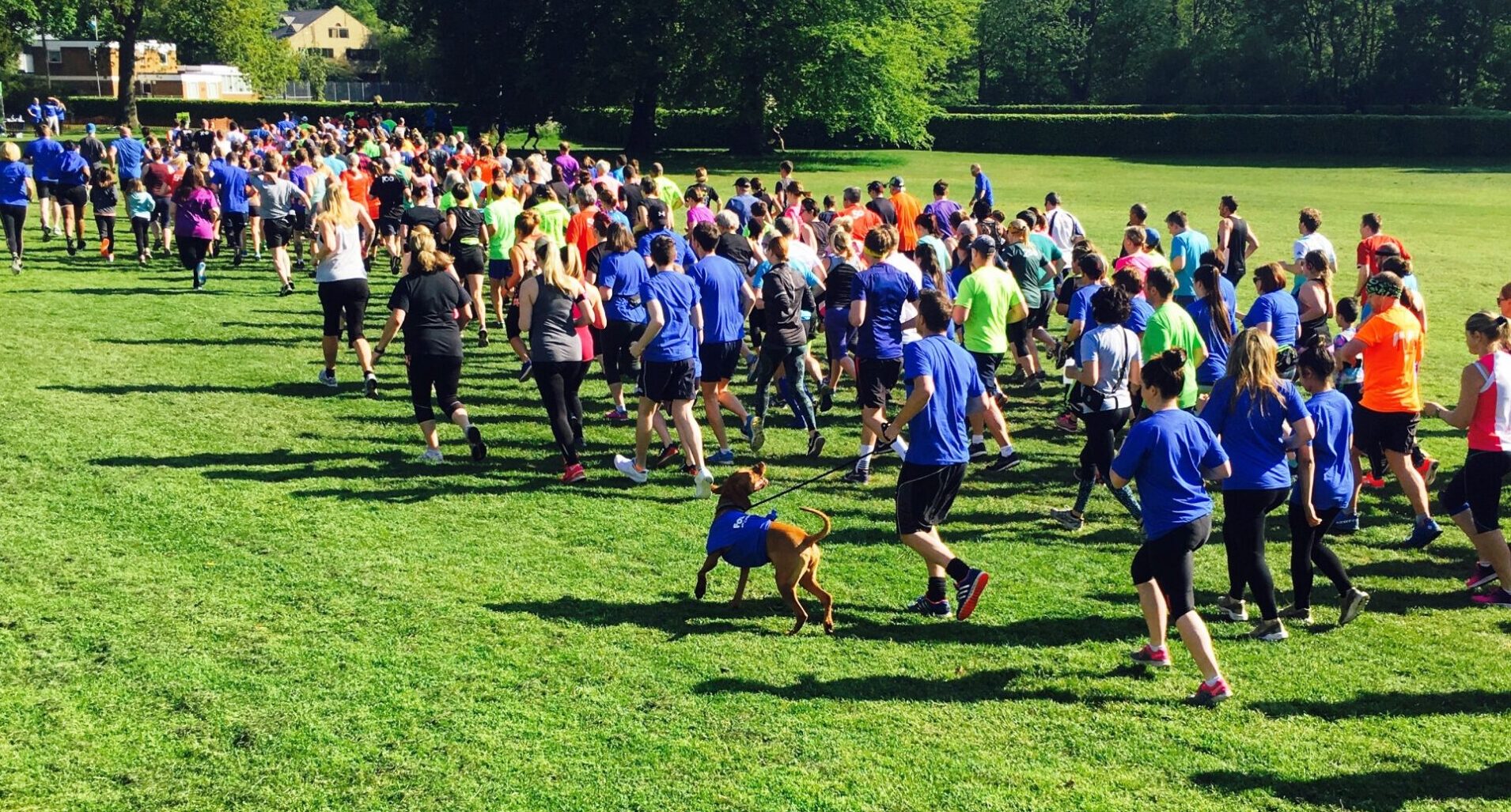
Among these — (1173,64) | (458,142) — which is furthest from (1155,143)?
(458,142)

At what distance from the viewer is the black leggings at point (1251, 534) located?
689cm

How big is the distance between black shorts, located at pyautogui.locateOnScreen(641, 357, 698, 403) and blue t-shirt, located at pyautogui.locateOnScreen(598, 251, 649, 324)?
38.2 inches

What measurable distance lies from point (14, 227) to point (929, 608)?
1689cm

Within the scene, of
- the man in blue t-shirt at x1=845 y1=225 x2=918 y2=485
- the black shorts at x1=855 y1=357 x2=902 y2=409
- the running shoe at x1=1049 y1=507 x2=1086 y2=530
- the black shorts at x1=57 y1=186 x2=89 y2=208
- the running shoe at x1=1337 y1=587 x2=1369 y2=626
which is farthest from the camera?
the black shorts at x1=57 y1=186 x2=89 y2=208

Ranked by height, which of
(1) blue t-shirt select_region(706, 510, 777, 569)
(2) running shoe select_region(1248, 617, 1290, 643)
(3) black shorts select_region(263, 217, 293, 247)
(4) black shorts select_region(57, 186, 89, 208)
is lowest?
(2) running shoe select_region(1248, 617, 1290, 643)

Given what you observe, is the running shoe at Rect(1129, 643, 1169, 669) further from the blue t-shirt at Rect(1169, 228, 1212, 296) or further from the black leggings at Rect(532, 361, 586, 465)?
the blue t-shirt at Rect(1169, 228, 1212, 296)

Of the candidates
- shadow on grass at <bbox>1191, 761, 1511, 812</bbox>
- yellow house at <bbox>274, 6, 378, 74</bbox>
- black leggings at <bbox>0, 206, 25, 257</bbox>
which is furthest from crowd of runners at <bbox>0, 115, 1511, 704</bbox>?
yellow house at <bbox>274, 6, 378, 74</bbox>

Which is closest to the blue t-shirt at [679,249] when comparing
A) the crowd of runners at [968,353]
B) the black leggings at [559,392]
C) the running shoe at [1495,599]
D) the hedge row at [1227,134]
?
the crowd of runners at [968,353]

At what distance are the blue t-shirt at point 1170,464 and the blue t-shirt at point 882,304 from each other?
149 inches

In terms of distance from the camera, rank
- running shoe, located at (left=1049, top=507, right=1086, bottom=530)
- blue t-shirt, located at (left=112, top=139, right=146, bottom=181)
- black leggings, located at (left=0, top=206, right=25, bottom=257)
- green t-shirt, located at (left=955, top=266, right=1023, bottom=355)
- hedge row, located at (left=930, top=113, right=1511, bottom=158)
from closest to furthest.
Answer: running shoe, located at (left=1049, top=507, right=1086, bottom=530), green t-shirt, located at (left=955, top=266, right=1023, bottom=355), black leggings, located at (left=0, top=206, right=25, bottom=257), blue t-shirt, located at (left=112, top=139, right=146, bottom=181), hedge row, located at (left=930, top=113, right=1511, bottom=158)

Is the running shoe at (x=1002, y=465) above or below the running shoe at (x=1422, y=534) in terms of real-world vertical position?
above

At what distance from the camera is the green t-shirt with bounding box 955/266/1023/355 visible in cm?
1036

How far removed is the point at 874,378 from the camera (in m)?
10.2

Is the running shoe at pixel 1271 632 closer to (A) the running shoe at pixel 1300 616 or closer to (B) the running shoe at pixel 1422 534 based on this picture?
(A) the running shoe at pixel 1300 616
